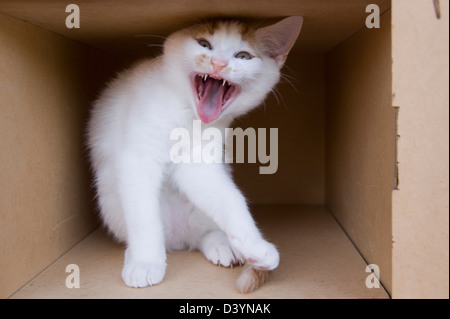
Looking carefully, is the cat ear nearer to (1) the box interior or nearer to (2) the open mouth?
(1) the box interior

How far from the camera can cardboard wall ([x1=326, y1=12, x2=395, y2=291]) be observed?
43.8 inches

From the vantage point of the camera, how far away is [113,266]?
127 centimetres

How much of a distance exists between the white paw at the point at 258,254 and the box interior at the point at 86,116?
0.21ft

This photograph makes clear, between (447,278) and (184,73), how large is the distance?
80 cm

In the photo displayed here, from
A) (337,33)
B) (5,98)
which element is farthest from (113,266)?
(337,33)

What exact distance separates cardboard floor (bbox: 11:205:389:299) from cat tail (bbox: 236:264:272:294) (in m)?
0.01

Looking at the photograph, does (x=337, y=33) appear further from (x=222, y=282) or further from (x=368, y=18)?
(x=222, y=282)

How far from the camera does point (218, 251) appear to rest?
130 centimetres

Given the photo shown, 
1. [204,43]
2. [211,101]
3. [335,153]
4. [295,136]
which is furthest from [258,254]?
[295,136]

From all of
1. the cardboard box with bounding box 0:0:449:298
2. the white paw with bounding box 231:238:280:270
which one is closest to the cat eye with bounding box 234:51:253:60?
the cardboard box with bounding box 0:0:449:298

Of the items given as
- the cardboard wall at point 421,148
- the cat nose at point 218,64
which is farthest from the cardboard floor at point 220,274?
the cat nose at point 218,64

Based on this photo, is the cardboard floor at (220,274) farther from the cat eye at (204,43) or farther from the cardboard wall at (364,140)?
the cat eye at (204,43)

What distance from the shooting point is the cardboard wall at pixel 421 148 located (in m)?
0.81

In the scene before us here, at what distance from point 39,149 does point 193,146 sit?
16.4 inches
